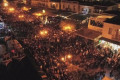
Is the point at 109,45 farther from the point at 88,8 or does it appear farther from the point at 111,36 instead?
the point at 88,8

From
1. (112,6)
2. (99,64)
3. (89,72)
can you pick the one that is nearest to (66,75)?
(89,72)

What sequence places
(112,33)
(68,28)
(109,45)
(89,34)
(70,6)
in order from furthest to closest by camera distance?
(70,6) < (68,28) < (89,34) < (109,45) < (112,33)

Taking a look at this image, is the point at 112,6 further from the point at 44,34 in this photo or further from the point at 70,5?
the point at 44,34

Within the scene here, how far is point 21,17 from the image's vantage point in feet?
99.6

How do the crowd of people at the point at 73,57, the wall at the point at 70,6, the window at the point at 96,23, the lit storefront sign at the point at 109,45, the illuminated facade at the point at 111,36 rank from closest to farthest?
1. the crowd of people at the point at 73,57
2. the illuminated facade at the point at 111,36
3. the lit storefront sign at the point at 109,45
4. the window at the point at 96,23
5. the wall at the point at 70,6

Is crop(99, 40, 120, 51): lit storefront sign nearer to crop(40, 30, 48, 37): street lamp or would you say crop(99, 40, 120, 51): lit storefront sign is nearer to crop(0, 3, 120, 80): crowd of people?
crop(0, 3, 120, 80): crowd of people

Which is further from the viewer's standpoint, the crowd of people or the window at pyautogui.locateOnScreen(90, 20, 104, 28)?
the window at pyautogui.locateOnScreen(90, 20, 104, 28)

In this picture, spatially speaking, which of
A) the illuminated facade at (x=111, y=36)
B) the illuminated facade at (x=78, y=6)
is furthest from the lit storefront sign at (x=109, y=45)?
the illuminated facade at (x=78, y=6)

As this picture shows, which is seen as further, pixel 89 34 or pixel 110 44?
pixel 89 34

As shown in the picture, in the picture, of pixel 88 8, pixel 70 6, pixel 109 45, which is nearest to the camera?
pixel 109 45

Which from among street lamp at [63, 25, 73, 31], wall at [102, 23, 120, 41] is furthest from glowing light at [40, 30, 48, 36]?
wall at [102, 23, 120, 41]

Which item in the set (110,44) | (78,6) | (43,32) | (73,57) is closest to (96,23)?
(110,44)

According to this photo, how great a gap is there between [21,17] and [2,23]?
4.40 m

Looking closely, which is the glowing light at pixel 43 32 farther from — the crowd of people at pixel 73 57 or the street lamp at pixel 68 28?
the street lamp at pixel 68 28
